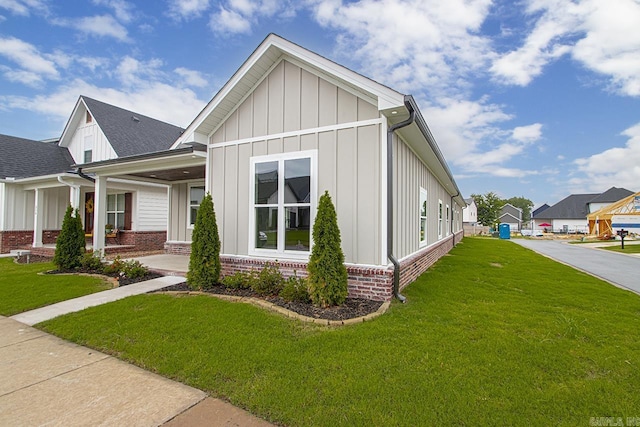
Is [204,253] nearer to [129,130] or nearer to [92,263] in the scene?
[92,263]

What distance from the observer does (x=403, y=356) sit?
10.7ft

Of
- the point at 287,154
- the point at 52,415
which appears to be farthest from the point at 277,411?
the point at 287,154

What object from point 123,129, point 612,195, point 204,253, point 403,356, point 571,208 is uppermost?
point 123,129

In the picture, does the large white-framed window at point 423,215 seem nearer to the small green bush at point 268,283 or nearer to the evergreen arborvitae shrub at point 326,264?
the evergreen arborvitae shrub at point 326,264

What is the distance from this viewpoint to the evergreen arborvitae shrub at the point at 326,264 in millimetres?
4793

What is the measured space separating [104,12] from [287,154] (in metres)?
8.86

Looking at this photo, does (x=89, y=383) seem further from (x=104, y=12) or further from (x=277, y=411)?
(x=104, y=12)

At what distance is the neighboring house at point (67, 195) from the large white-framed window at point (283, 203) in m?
6.97

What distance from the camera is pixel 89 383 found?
9.57 feet

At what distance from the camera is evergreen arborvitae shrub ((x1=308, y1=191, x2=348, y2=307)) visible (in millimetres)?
4793

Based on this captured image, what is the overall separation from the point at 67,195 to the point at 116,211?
10.5ft

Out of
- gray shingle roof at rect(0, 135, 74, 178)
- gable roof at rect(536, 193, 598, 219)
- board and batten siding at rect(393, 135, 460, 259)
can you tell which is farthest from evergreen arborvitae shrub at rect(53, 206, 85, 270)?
gable roof at rect(536, 193, 598, 219)

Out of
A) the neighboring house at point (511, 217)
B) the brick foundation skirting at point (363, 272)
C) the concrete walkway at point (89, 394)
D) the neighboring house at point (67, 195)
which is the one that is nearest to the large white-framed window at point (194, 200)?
the neighboring house at point (67, 195)

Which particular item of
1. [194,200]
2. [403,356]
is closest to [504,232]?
[194,200]
